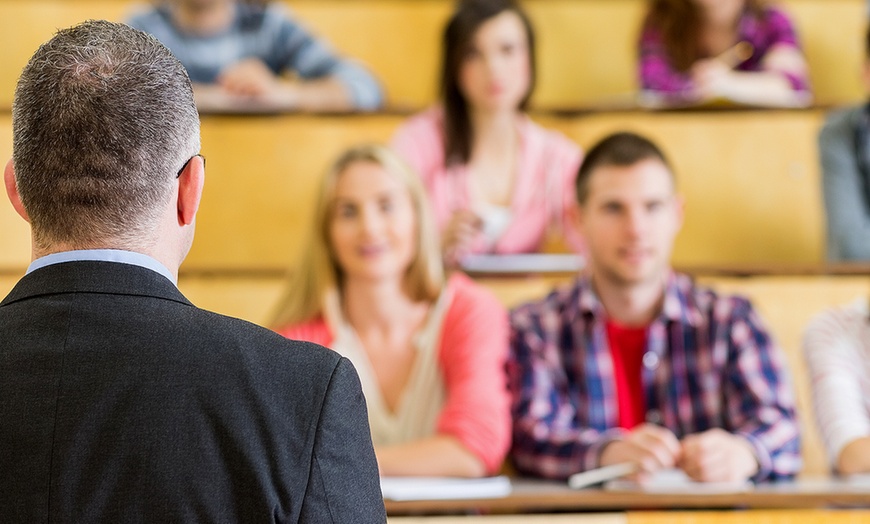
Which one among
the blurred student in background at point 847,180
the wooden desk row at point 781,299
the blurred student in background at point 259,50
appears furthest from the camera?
the blurred student in background at point 259,50

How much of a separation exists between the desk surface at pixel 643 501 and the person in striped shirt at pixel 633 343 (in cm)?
15

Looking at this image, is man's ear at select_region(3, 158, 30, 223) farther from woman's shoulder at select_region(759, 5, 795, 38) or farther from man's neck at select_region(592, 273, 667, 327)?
woman's shoulder at select_region(759, 5, 795, 38)

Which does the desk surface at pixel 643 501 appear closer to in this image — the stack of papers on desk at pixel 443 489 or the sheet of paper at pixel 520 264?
the stack of papers on desk at pixel 443 489

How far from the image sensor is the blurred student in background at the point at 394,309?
0.88 meters

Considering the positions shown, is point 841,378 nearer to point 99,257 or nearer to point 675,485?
point 675,485

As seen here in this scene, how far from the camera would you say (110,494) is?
0.31 m

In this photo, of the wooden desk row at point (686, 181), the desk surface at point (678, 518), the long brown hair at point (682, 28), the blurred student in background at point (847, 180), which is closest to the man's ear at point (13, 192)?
the desk surface at point (678, 518)

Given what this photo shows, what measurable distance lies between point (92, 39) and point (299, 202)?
87 cm

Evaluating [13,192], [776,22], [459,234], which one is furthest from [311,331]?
[776,22]

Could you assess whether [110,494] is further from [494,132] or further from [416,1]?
[416,1]

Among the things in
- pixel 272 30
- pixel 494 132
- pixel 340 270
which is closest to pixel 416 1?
pixel 272 30

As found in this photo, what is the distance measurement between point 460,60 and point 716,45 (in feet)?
1.12

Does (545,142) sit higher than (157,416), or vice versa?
(545,142)

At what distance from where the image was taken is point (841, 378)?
0.87m
